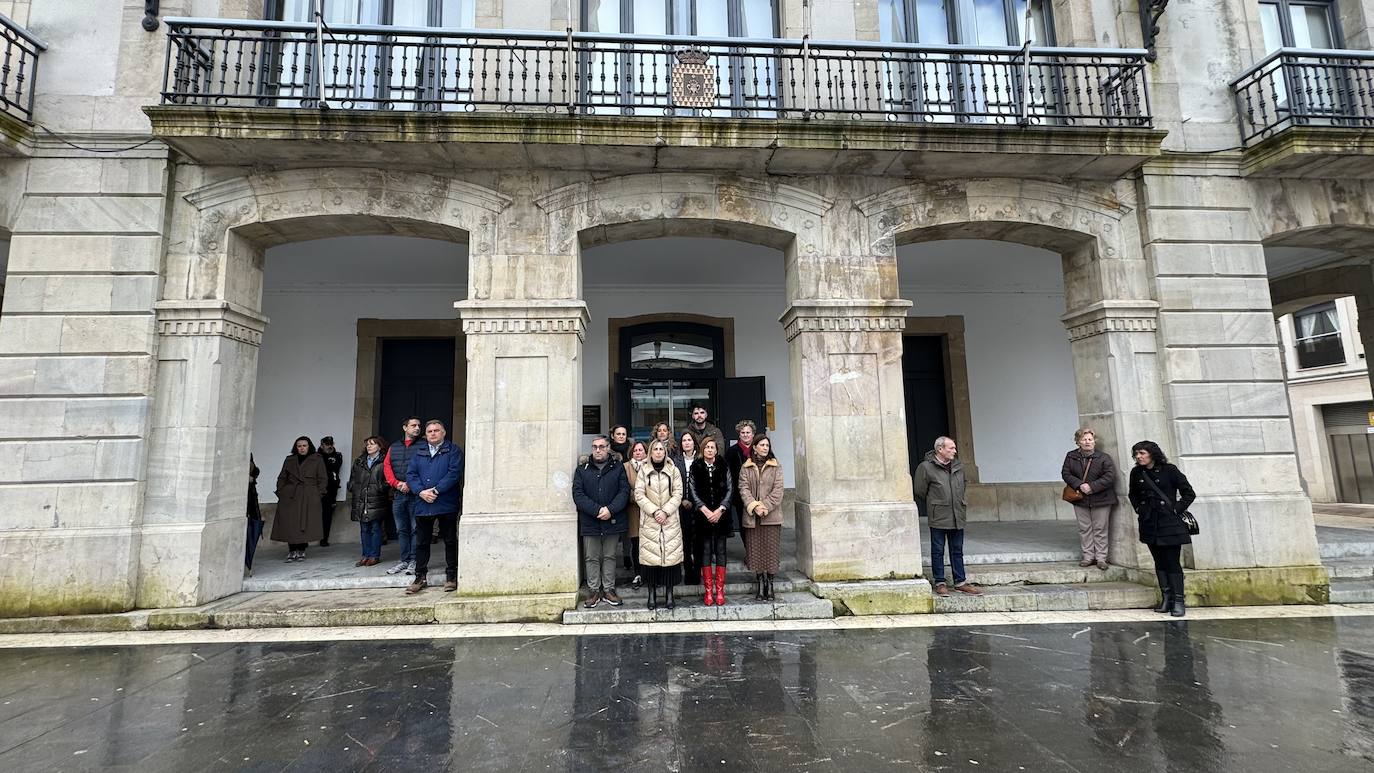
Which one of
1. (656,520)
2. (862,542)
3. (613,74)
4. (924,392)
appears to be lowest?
(862,542)

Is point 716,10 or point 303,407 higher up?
point 716,10

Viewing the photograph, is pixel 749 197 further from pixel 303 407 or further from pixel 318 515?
pixel 303 407

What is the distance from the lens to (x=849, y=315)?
6285 mm

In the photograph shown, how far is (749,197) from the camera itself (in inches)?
252

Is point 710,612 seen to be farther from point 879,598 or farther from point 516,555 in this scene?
point 516,555

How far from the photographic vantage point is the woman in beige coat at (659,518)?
17.9ft

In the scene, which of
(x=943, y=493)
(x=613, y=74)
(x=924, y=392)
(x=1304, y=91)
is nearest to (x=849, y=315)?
(x=943, y=493)

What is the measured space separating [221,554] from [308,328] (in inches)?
188

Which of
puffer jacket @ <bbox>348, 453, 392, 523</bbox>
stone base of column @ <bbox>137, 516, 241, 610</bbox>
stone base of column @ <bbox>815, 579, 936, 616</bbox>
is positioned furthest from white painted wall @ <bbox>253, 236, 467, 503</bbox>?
stone base of column @ <bbox>815, 579, 936, 616</bbox>

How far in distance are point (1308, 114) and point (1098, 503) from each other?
4.76m

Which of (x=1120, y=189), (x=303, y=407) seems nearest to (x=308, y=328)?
(x=303, y=407)

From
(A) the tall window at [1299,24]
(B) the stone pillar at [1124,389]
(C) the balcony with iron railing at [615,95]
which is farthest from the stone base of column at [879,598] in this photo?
(A) the tall window at [1299,24]

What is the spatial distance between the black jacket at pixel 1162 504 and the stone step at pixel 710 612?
10.2 ft

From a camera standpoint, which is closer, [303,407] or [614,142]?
[614,142]
